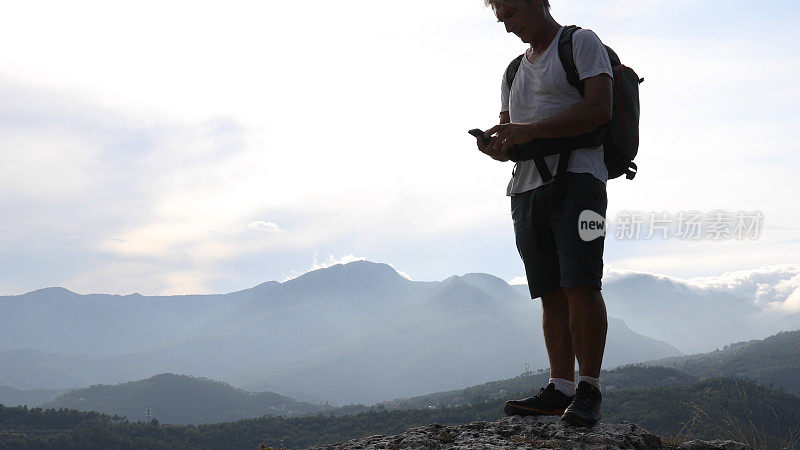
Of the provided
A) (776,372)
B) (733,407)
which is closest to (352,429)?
(733,407)

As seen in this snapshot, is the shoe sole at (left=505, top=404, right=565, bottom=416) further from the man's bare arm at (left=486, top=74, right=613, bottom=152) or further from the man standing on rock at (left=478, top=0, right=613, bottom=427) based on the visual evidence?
the man's bare arm at (left=486, top=74, right=613, bottom=152)

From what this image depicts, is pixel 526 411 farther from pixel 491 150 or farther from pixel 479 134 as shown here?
pixel 479 134

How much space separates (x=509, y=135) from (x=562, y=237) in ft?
2.08

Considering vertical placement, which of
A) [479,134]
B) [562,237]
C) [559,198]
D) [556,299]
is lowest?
[556,299]

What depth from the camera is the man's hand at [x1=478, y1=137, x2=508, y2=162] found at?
10.9ft

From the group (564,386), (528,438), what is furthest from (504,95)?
(528,438)

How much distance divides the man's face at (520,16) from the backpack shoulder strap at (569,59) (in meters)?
0.21

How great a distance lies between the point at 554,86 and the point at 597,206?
735 mm

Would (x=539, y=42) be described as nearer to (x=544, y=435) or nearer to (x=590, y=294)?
(x=590, y=294)

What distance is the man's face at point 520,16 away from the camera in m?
3.29

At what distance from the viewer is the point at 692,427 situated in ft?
14.3

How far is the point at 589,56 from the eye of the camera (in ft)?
10.1

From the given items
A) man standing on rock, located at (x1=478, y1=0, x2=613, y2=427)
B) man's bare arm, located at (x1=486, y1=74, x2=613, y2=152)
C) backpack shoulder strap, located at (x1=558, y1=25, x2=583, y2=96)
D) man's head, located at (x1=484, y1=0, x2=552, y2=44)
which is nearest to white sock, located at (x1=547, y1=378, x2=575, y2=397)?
man standing on rock, located at (x1=478, y1=0, x2=613, y2=427)

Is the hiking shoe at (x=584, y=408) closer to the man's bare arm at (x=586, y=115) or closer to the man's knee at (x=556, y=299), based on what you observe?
the man's knee at (x=556, y=299)
